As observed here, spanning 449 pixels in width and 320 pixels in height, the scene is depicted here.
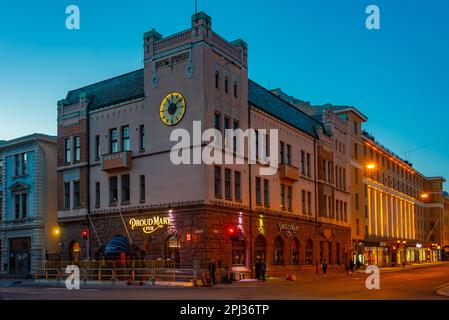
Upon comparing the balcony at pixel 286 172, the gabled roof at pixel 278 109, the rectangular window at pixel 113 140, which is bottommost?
the balcony at pixel 286 172

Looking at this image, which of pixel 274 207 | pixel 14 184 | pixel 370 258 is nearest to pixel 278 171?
pixel 274 207

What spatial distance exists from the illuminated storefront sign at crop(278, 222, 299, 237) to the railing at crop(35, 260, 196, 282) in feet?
43.8

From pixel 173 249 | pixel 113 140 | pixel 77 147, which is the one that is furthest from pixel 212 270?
pixel 77 147

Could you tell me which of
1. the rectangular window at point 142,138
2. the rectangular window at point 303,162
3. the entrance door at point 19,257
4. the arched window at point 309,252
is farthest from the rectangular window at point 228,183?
the entrance door at point 19,257

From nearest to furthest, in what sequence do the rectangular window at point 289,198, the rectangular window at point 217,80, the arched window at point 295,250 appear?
the rectangular window at point 217,80
the rectangular window at point 289,198
the arched window at point 295,250

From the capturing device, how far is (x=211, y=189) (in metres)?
42.5

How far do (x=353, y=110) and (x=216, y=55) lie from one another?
1444 inches

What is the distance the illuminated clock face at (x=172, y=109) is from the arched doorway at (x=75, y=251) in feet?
47.2

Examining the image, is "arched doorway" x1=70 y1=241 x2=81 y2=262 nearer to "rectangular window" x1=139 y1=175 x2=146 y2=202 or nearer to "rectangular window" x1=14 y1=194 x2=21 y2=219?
"rectangular window" x1=139 y1=175 x2=146 y2=202

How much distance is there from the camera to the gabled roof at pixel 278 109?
52219 millimetres

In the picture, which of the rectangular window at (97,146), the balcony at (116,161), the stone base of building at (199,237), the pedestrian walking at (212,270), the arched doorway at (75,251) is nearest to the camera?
the pedestrian walking at (212,270)

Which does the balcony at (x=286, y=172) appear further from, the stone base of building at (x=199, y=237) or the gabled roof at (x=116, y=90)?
the gabled roof at (x=116, y=90)

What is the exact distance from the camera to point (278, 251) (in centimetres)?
5253

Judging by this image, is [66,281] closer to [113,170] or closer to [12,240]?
[113,170]
